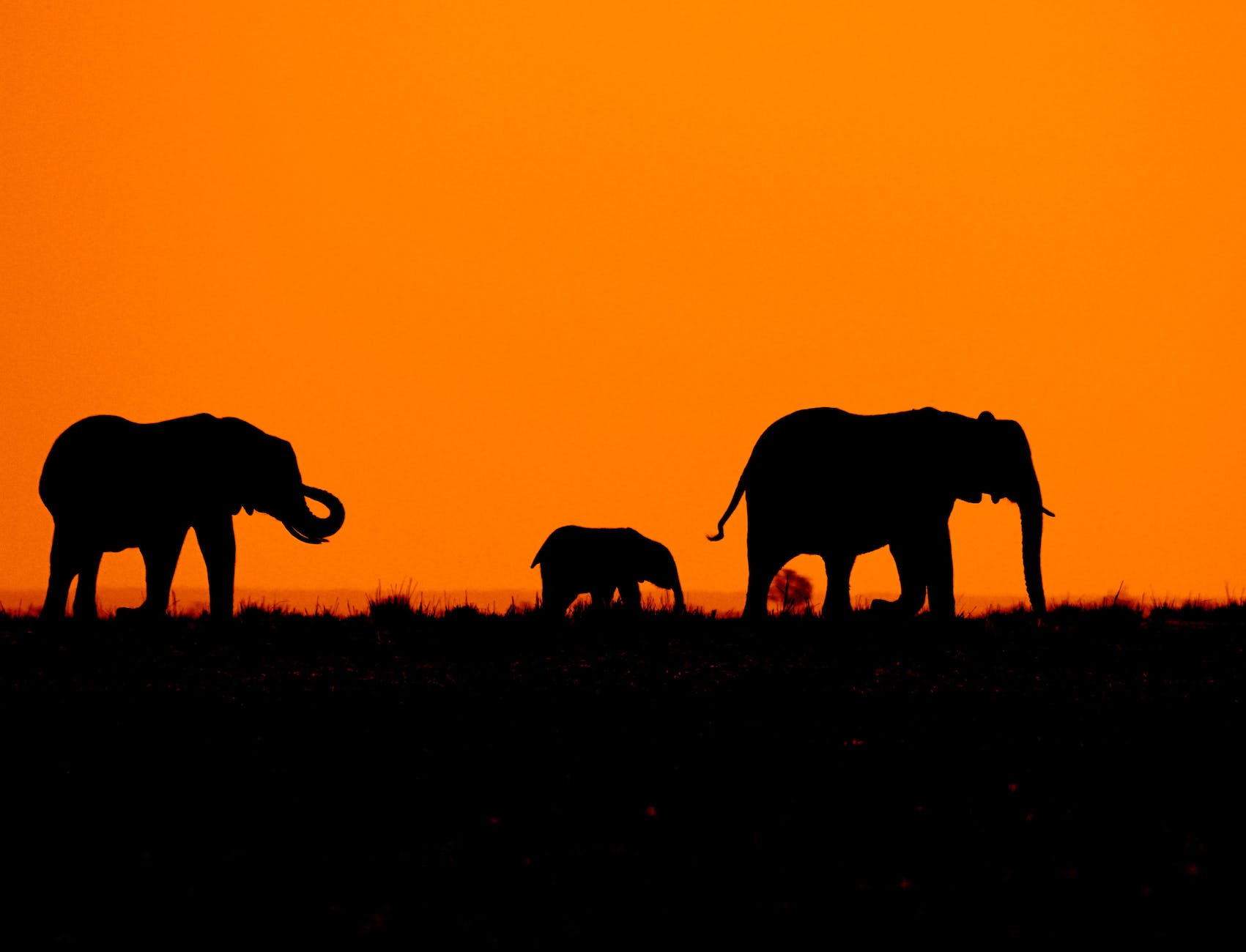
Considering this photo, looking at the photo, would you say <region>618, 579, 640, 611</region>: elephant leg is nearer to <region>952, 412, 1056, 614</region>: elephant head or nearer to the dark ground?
<region>952, 412, 1056, 614</region>: elephant head

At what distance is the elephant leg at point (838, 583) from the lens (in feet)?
48.4

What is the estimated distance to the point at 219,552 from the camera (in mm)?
14758

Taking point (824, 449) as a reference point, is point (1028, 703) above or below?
below

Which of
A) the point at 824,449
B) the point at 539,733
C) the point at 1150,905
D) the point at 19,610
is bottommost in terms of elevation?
the point at 1150,905

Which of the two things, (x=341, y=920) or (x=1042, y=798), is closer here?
(x=341, y=920)

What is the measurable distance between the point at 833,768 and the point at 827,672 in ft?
9.73

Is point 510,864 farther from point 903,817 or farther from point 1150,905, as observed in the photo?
point 1150,905

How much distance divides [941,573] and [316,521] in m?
7.12

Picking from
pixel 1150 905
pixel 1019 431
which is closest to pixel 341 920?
pixel 1150 905

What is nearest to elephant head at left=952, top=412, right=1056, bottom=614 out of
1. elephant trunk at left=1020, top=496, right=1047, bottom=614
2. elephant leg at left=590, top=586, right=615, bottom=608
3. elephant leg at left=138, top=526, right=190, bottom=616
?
elephant trunk at left=1020, top=496, right=1047, bottom=614

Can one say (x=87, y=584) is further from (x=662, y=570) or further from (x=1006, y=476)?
(x=1006, y=476)

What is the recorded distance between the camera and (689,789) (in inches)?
299

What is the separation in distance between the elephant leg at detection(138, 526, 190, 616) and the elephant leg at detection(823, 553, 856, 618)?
678 cm

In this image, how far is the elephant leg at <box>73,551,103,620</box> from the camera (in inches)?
576
